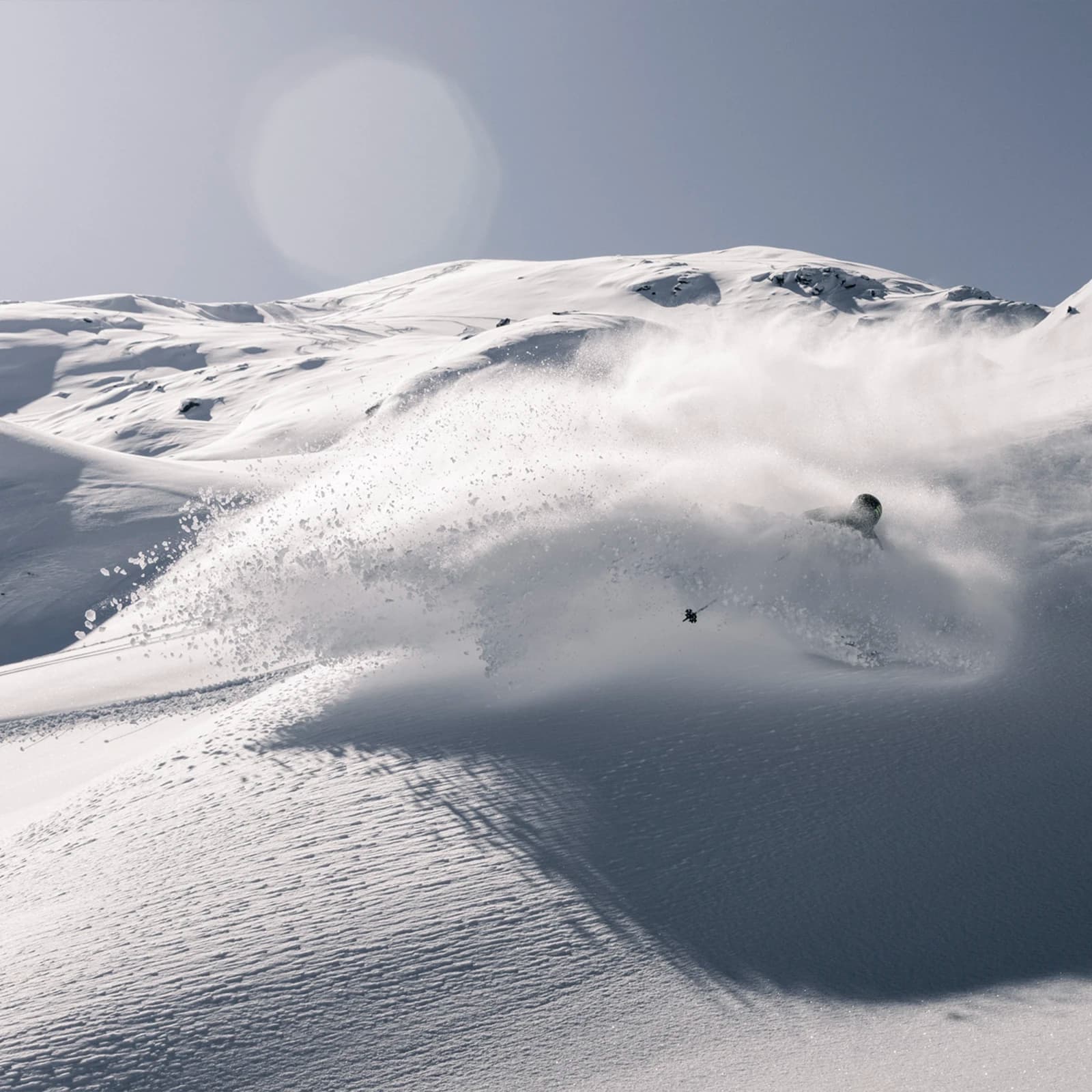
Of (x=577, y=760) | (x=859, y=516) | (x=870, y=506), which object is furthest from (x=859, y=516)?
(x=577, y=760)

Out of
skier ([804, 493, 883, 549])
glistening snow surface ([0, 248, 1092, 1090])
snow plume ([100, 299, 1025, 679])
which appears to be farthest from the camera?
skier ([804, 493, 883, 549])

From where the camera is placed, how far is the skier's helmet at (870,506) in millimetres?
10914

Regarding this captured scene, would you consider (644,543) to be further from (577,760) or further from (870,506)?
(577,760)

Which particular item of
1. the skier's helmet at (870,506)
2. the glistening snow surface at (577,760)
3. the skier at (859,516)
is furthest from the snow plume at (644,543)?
the skier's helmet at (870,506)

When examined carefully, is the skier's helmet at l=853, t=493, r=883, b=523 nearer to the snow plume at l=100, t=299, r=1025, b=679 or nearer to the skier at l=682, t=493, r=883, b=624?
the skier at l=682, t=493, r=883, b=624

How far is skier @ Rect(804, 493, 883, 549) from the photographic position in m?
10.8

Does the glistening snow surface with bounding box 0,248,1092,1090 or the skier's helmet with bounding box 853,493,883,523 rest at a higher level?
the skier's helmet with bounding box 853,493,883,523

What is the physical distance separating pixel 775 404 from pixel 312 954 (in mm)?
14949

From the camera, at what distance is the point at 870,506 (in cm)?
1097

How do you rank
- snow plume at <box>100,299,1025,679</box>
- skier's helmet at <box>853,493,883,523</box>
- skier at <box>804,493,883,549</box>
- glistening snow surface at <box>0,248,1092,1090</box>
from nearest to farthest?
glistening snow surface at <box>0,248,1092,1090</box> → snow plume at <box>100,299,1025,679</box> → skier at <box>804,493,883,549</box> → skier's helmet at <box>853,493,883,523</box>

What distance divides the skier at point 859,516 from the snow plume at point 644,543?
249 millimetres

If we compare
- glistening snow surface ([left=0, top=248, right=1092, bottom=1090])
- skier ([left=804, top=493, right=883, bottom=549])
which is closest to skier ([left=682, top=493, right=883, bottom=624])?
skier ([left=804, top=493, right=883, bottom=549])

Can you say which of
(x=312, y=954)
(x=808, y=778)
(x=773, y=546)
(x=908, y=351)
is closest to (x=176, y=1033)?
(x=312, y=954)

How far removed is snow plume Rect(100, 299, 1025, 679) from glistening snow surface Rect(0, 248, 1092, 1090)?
7 cm
